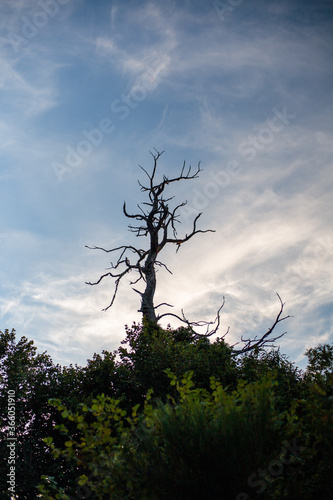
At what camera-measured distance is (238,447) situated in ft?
16.3

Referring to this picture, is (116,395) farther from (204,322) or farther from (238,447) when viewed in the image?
(238,447)

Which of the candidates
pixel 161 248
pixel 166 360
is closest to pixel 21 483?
pixel 166 360

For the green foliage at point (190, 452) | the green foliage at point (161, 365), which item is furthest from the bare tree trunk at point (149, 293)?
the green foliage at point (190, 452)

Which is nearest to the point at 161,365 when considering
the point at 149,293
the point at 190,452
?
the point at 149,293

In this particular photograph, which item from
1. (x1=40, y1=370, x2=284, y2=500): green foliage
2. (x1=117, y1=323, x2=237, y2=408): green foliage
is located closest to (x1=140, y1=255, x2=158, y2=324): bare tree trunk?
(x1=117, y1=323, x2=237, y2=408): green foliage

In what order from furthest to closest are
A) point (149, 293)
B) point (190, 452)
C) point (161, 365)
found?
point (149, 293) < point (161, 365) < point (190, 452)

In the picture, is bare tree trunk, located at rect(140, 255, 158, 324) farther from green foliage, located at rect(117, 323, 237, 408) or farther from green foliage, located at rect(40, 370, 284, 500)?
green foliage, located at rect(40, 370, 284, 500)

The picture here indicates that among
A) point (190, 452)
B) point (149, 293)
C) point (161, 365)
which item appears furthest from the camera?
point (149, 293)

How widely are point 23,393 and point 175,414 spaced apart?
865 cm

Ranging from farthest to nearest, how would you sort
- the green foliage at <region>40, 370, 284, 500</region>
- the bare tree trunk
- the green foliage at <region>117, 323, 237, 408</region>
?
the bare tree trunk < the green foliage at <region>117, 323, 237, 408</region> < the green foliage at <region>40, 370, 284, 500</region>

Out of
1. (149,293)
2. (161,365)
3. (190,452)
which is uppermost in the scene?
(149,293)

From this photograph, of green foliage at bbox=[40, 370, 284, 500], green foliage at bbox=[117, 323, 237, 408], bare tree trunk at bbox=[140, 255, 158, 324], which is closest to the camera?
green foliage at bbox=[40, 370, 284, 500]

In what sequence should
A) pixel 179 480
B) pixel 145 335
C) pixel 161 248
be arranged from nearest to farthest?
1. pixel 179 480
2. pixel 145 335
3. pixel 161 248

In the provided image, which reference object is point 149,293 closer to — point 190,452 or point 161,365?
point 161,365
